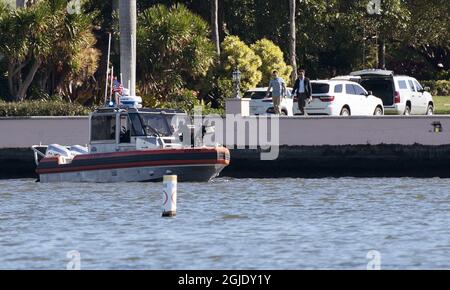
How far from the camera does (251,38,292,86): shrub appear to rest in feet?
192

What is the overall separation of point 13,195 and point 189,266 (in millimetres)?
14727

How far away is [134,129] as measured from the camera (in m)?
40.1

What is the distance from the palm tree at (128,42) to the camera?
47.8 metres

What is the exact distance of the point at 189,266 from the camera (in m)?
23.8

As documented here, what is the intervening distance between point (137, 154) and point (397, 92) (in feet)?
45.3

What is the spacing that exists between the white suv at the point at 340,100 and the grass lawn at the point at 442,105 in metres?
7.70

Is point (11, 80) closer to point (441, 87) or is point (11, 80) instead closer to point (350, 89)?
point (350, 89)

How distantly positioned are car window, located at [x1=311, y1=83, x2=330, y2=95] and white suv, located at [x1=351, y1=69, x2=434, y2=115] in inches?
155

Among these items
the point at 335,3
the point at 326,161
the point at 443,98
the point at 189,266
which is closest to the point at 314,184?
the point at 326,161

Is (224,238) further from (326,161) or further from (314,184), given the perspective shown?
(326,161)

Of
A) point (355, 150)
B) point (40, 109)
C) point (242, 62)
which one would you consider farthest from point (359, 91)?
point (40, 109)

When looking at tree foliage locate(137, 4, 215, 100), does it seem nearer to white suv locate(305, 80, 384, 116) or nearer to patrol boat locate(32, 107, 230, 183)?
white suv locate(305, 80, 384, 116)

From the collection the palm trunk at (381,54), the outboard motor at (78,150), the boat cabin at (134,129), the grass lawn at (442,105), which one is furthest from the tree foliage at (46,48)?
the palm trunk at (381,54)

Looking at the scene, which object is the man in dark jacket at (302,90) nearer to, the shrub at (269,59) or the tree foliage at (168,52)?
the tree foliage at (168,52)
